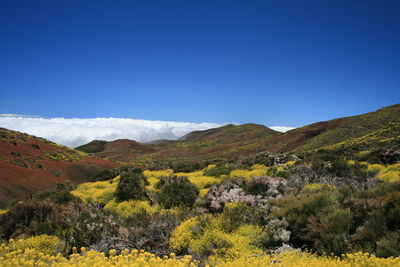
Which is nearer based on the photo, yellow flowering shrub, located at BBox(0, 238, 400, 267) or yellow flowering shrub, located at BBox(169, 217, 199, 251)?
yellow flowering shrub, located at BBox(0, 238, 400, 267)

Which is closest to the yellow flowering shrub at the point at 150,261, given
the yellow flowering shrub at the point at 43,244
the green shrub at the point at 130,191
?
the yellow flowering shrub at the point at 43,244

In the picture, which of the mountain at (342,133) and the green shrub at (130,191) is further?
the mountain at (342,133)

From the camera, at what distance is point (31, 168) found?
2723 cm

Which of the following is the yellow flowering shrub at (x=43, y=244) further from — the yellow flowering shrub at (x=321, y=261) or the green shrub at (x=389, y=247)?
the green shrub at (x=389, y=247)

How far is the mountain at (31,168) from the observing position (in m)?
20.2

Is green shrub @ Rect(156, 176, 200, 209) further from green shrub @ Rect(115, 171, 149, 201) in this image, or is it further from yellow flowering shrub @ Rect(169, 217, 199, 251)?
yellow flowering shrub @ Rect(169, 217, 199, 251)

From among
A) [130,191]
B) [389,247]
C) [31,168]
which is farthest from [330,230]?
[31,168]

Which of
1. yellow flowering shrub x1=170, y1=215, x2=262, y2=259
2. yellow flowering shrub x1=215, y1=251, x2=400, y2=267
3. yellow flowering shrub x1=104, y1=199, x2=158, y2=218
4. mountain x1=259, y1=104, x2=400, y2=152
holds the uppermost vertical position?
mountain x1=259, y1=104, x2=400, y2=152

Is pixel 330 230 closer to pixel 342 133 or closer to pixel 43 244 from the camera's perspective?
pixel 43 244

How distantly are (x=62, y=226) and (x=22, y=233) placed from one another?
0.94 metres

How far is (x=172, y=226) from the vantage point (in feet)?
21.1

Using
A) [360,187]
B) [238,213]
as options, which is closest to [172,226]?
[238,213]

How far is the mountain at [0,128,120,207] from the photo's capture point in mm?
20188

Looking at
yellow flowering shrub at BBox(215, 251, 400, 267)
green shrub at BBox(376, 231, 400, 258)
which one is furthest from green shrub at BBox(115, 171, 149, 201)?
green shrub at BBox(376, 231, 400, 258)
